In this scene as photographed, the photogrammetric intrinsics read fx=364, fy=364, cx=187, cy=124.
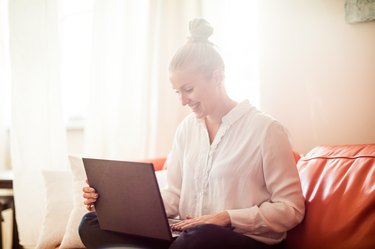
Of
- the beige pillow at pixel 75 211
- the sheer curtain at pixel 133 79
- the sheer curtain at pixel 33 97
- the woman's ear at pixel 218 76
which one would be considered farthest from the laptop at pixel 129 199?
the sheer curtain at pixel 33 97

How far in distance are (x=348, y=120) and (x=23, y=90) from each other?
1.59m

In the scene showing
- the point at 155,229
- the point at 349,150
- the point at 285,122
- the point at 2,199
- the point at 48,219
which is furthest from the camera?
the point at 2,199

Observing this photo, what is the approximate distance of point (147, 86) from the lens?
5.98 feet

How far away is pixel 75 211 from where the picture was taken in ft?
4.42

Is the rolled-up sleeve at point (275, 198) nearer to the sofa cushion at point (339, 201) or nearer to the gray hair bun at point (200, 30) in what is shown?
the sofa cushion at point (339, 201)

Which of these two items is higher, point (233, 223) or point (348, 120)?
point (348, 120)

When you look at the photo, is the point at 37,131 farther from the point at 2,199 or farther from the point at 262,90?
the point at 262,90

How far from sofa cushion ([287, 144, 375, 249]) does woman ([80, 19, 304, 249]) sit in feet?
0.16

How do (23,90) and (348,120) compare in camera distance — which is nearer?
(348,120)

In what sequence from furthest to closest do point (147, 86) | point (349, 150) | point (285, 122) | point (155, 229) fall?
1. point (147, 86)
2. point (285, 122)
3. point (349, 150)
4. point (155, 229)

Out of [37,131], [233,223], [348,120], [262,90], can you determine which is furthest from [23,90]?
[348,120]

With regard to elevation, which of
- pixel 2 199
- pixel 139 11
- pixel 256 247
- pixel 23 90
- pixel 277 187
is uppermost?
pixel 139 11

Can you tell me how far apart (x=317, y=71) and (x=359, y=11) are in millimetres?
271

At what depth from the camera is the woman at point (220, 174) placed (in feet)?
3.20
